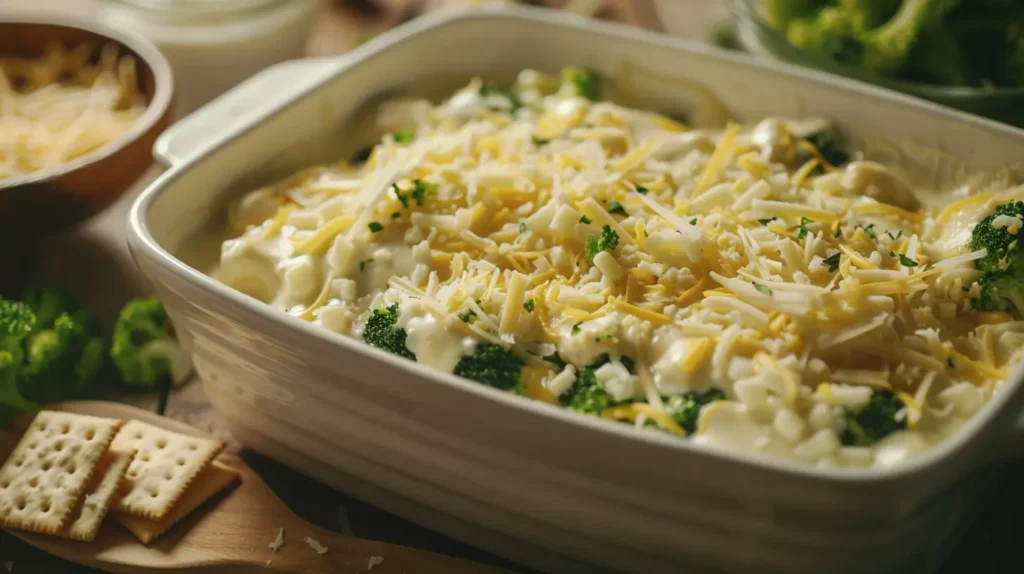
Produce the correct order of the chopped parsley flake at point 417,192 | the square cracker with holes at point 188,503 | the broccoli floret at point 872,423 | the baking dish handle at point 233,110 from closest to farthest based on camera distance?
the broccoli floret at point 872,423 < the square cracker with holes at point 188,503 < the chopped parsley flake at point 417,192 < the baking dish handle at point 233,110

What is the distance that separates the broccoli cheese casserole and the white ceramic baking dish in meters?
0.09

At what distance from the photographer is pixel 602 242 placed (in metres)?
1.46

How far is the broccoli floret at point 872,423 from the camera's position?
1.23 meters

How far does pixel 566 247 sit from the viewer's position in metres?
1.52

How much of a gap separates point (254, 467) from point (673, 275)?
0.77 metres

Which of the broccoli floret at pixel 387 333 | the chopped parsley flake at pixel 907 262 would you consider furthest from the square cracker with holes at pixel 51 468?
the chopped parsley flake at pixel 907 262

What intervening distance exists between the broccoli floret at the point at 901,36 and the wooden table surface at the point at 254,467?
988 millimetres

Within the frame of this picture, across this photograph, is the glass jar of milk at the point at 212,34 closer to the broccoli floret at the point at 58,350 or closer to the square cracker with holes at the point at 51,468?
the broccoli floret at the point at 58,350

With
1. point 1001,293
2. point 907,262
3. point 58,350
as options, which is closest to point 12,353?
point 58,350

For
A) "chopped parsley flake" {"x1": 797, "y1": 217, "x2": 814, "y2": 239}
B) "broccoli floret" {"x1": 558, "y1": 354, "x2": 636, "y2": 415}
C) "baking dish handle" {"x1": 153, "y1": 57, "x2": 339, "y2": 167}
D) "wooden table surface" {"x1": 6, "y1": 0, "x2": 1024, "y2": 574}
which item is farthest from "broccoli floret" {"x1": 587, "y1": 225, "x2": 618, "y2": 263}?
"baking dish handle" {"x1": 153, "y1": 57, "x2": 339, "y2": 167}

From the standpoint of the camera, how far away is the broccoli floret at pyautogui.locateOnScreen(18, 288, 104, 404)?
1671 millimetres

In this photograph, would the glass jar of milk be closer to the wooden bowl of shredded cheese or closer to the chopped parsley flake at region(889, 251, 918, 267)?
the wooden bowl of shredded cheese

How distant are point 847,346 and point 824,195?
1.37ft

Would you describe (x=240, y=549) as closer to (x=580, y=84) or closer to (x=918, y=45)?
(x=580, y=84)
